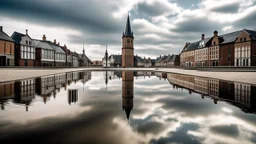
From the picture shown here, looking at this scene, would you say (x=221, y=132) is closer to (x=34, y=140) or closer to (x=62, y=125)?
(x=62, y=125)

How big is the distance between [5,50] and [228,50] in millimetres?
67280

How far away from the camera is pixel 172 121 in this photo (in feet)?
16.7

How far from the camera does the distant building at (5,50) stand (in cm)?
3447

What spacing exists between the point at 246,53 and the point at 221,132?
48.8 meters

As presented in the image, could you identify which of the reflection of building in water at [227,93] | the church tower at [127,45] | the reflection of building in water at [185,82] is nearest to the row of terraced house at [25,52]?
the church tower at [127,45]

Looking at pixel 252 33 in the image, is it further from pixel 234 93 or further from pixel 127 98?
pixel 127 98

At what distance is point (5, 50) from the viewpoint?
3550 cm

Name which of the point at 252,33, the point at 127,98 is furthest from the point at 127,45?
the point at 127,98

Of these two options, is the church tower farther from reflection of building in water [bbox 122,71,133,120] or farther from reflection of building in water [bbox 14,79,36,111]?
reflection of building in water [bbox 14,79,36,111]

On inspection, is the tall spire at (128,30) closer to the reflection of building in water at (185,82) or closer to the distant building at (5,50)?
the distant building at (5,50)

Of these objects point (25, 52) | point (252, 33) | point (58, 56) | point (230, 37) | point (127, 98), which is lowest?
point (127, 98)

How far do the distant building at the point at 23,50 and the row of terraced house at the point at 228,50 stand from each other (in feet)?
219

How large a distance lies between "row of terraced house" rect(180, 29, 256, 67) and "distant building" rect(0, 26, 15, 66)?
66351mm

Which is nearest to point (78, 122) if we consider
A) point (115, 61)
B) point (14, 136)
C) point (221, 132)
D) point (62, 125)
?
point (62, 125)
